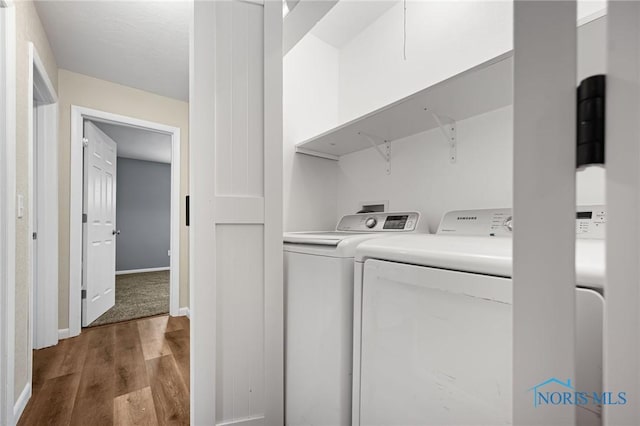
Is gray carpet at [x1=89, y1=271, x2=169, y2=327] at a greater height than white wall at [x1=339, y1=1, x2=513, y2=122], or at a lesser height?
lesser

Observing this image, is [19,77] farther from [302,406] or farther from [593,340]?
[593,340]

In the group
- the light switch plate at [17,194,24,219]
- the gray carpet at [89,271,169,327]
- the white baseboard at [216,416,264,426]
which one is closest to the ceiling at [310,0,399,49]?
the light switch plate at [17,194,24,219]

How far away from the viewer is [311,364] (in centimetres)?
117

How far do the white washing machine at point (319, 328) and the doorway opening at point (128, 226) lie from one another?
2533 millimetres

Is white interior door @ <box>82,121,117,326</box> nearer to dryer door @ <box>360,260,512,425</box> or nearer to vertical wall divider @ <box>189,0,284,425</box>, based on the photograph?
vertical wall divider @ <box>189,0,284,425</box>

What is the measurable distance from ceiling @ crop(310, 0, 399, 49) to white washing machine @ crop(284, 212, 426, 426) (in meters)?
1.58

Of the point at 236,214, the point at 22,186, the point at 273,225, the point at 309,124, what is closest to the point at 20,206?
the point at 22,186

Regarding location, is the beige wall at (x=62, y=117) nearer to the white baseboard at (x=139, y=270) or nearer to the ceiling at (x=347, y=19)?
the ceiling at (x=347, y=19)

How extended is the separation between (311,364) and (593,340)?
3.18ft

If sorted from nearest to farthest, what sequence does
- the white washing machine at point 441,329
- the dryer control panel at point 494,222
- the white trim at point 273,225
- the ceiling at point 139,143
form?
the white washing machine at point 441,329 < the dryer control panel at point 494,222 < the white trim at point 273,225 < the ceiling at point 139,143

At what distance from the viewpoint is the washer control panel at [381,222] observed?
155 cm

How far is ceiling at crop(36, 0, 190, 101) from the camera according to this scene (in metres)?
1.87

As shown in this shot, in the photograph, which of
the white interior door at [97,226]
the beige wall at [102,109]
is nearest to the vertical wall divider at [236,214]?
the beige wall at [102,109]

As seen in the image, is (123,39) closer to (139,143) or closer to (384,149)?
(384,149)
